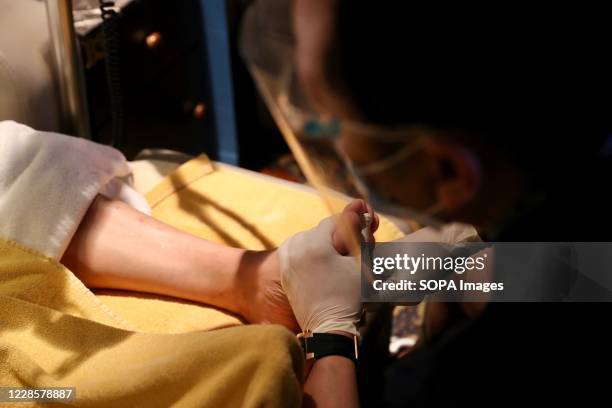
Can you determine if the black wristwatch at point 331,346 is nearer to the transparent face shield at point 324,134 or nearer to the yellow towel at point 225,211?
the yellow towel at point 225,211

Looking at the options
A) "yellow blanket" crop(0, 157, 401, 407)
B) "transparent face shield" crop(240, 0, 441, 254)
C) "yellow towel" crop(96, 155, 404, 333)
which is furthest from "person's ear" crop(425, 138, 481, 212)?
"yellow towel" crop(96, 155, 404, 333)

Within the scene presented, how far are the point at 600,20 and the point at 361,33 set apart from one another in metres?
0.16

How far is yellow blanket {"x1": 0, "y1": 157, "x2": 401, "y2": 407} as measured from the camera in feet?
2.84

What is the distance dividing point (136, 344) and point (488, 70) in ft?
1.83

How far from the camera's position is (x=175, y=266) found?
1.12 meters

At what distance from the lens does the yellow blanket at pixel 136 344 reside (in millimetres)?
866

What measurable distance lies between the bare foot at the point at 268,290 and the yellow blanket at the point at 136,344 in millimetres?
38

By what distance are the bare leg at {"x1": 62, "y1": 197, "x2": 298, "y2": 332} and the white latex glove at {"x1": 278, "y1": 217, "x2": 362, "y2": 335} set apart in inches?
1.2

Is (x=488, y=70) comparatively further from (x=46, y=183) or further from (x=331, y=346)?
(x=46, y=183)

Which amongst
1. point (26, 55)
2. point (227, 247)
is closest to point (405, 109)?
point (227, 247)

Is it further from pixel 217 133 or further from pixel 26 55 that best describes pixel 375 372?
pixel 217 133

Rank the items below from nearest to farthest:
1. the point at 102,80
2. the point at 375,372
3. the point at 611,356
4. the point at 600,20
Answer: the point at 600,20
the point at 611,356
the point at 375,372
the point at 102,80

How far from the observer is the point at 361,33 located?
1.94 ft

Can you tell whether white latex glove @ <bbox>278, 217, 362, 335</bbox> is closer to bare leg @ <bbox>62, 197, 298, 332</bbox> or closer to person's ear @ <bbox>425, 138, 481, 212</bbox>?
bare leg @ <bbox>62, 197, 298, 332</bbox>
